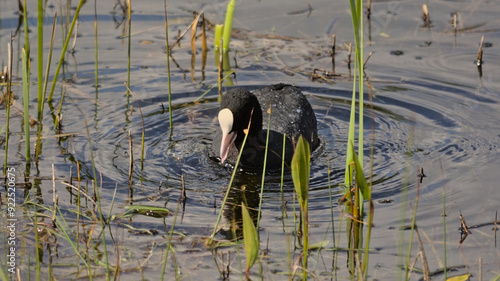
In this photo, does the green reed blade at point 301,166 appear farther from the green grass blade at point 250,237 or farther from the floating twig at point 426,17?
the floating twig at point 426,17

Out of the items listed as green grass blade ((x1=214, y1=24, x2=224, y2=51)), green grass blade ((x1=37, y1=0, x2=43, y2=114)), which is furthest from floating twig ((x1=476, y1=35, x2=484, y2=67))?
green grass blade ((x1=37, y1=0, x2=43, y2=114))

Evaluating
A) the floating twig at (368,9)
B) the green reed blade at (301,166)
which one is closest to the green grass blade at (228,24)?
the floating twig at (368,9)

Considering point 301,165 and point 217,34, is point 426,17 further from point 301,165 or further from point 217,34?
point 301,165

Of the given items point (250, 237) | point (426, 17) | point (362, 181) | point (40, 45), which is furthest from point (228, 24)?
point (250, 237)

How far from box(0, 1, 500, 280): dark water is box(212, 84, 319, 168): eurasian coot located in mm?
197

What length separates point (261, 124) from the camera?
5.15m

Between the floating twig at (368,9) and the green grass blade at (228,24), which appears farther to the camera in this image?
the floating twig at (368,9)

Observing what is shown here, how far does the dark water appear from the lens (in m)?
3.73

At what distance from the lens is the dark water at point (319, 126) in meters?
3.73

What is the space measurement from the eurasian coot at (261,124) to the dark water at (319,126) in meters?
0.20

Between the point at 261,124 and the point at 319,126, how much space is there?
84 cm

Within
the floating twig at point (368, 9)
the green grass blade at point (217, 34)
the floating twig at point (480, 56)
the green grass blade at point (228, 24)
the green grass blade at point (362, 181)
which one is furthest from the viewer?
the floating twig at point (368, 9)

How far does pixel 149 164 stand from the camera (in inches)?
194

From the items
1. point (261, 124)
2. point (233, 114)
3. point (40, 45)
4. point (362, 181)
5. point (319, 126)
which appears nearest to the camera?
point (362, 181)
